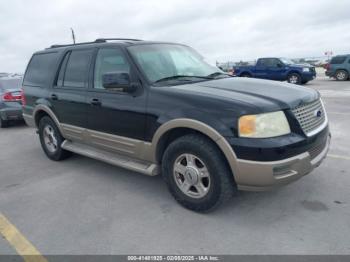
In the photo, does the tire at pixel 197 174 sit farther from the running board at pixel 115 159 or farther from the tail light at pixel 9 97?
the tail light at pixel 9 97

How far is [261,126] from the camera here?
3.03 meters

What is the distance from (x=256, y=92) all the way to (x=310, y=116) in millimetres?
637

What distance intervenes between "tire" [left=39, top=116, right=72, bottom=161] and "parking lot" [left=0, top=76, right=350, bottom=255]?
22.4 inches

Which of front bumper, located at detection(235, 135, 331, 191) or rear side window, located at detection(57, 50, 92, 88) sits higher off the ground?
rear side window, located at detection(57, 50, 92, 88)

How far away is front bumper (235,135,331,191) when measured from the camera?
3.01m

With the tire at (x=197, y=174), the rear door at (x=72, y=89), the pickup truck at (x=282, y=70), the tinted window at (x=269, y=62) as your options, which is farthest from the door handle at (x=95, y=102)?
the tinted window at (x=269, y=62)

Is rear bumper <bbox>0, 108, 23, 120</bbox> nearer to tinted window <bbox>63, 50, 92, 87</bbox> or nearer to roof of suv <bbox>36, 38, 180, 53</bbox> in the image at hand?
roof of suv <bbox>36, 38, 180, 53</bbox>

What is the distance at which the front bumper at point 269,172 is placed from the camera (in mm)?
3010

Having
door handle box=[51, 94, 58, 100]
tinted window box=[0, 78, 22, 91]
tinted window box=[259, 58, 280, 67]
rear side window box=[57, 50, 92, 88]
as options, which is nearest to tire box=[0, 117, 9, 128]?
tinted window box=[0, 78, 22, 91]

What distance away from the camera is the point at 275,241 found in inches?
116

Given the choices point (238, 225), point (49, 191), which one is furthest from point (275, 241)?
point (49, 191)

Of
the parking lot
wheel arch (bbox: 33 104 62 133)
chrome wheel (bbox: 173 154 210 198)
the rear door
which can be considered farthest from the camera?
wheel arch (bbox: 33 104 62 133)

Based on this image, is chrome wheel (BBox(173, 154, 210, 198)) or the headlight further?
chrome wheel (BBox(173, 154, 210, 198))

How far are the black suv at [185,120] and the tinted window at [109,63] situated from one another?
0.05 feet
